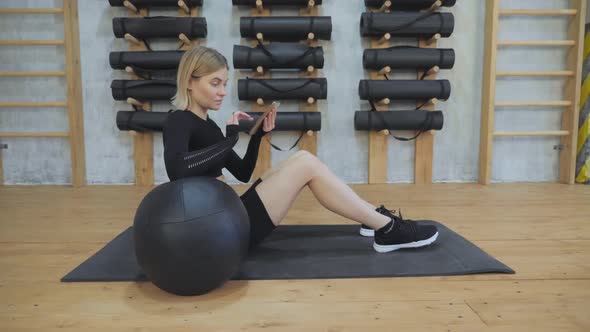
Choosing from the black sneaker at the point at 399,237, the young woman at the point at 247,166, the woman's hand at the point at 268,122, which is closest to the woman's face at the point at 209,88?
the young woman at the point at 247,166

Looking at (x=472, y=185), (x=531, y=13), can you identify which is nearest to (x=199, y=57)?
(x=472, y=185)

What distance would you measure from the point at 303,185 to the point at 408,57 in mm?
2150

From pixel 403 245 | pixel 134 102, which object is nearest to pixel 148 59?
pixel 134 102

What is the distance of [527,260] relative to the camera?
1.79 m

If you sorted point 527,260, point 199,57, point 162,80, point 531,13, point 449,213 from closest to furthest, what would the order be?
point 199,57
point 527,260
point 449,213
point 162,80
point 531,13

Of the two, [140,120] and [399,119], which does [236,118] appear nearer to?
[140,120]

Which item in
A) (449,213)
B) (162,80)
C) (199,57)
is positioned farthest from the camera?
(162,80)

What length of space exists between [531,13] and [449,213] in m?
2.18

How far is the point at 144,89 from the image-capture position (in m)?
3.48

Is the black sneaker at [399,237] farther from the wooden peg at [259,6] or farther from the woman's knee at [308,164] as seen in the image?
the wooden peg at [259,6]

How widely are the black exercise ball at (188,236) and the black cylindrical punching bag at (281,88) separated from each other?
214 centimetres

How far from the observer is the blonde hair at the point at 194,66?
63.4 inches

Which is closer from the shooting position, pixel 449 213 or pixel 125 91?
pixel 449 213

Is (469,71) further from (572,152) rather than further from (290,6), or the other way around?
(290,6)
